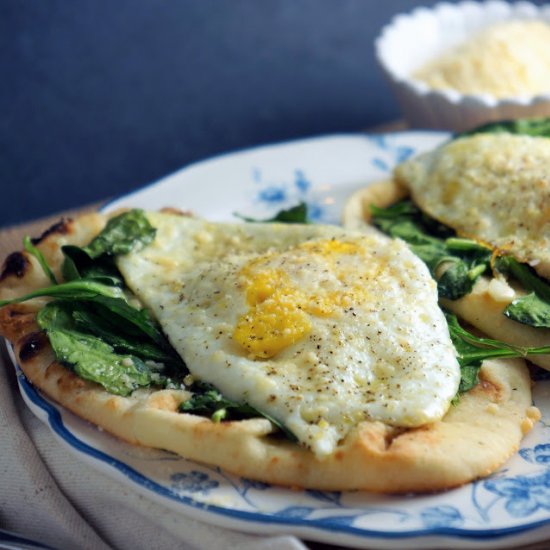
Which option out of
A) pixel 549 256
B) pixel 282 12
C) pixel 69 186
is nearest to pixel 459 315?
pixel 549 256

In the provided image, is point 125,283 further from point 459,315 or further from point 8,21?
point 8,21

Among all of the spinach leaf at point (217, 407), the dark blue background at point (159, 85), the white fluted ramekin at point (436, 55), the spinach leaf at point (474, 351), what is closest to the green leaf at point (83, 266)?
the spinach leaf at point (217, 407)

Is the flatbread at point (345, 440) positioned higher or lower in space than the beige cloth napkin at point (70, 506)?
higher

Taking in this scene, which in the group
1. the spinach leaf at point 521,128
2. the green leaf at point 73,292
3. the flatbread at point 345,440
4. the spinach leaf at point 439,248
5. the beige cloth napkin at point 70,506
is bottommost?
the beige cloth napkin at point 70,506

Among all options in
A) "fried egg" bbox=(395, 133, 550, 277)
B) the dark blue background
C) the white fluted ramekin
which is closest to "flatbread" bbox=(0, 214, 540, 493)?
"fried egg" bbox=(395, 133, 550, 277)

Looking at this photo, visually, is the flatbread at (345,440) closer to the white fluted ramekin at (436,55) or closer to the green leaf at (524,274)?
the green leaf at (524,274)

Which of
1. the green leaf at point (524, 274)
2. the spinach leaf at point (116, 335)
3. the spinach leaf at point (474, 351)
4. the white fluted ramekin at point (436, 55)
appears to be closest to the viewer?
the spinach leaf at point (474, 351)
